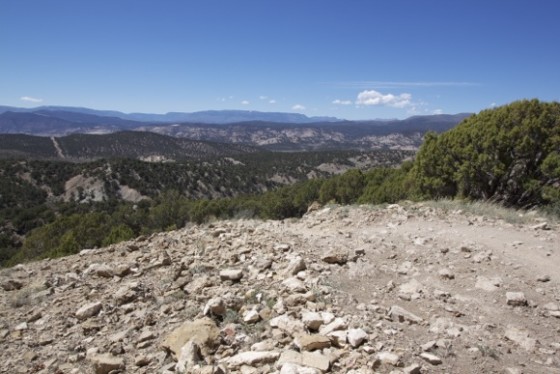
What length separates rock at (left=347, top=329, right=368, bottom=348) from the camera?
4690 millimetres

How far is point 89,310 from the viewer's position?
682 cm

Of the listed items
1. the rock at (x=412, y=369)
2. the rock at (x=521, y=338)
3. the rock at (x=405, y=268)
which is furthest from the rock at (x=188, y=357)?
the rock at (x=521, y=338)

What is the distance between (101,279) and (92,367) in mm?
3252

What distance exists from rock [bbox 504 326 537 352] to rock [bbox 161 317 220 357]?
3.84m

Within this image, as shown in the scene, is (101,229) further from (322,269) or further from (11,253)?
(322,269)

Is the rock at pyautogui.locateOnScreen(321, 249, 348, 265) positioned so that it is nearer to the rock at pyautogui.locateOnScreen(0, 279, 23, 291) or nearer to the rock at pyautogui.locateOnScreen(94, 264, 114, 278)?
the rock at pyautogui.locateOnScreen(94, 264, 114, 278)

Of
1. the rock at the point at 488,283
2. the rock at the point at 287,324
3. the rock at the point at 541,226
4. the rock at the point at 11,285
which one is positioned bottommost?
the rock at the point at 11,285

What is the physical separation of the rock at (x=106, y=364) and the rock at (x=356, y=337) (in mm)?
3046

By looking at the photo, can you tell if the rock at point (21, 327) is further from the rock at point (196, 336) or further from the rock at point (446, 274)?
the rock at point (446, 274)

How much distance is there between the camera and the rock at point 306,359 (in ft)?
14.4

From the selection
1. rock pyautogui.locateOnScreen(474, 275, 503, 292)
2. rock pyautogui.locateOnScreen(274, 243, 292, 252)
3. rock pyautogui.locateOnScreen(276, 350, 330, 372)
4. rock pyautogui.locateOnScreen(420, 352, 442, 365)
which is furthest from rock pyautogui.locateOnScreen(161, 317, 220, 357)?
rock pyautogui.locateOnScreen(474, 275, 503, 292)

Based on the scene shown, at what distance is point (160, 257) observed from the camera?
29.4ft

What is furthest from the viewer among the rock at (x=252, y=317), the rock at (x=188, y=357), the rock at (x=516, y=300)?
the rock at (x=516, y=300)

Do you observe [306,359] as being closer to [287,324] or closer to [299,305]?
[287,324]
